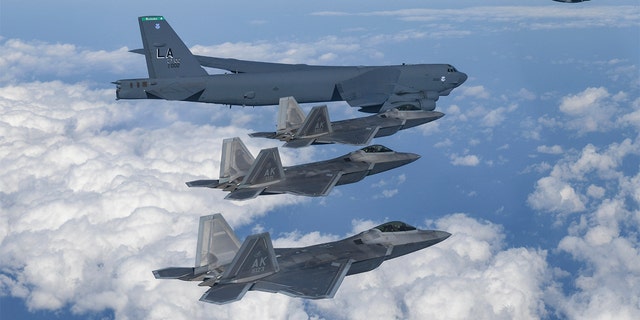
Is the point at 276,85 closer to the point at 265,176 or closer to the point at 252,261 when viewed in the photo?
the point at 265,176

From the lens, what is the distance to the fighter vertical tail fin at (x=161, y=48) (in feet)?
230

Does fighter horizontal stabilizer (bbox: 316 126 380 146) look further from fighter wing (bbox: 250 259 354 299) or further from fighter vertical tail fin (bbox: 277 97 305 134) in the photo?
fighter wing (bbox: 250 259 354 299)

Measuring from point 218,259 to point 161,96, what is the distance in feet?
100

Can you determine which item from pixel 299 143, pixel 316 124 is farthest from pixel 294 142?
pixel 316 124

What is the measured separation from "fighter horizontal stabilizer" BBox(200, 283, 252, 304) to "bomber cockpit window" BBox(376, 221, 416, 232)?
10.8 m

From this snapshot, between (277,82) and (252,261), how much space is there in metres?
34.4

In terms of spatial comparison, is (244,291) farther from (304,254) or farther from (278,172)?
(278,172)

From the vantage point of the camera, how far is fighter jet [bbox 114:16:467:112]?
70000 mm

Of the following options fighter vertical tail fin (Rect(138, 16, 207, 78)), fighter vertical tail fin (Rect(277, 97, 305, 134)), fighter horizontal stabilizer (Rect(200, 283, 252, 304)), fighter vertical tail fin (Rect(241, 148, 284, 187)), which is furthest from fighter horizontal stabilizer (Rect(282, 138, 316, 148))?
fighter horizontal stabilizer (Rect(200, 283, 252, 304))

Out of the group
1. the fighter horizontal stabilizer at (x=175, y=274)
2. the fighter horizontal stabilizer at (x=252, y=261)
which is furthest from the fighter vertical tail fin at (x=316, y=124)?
the fighter horizontal stabilizer at (x=175, y=274)

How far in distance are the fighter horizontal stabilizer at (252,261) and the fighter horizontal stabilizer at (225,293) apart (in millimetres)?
294

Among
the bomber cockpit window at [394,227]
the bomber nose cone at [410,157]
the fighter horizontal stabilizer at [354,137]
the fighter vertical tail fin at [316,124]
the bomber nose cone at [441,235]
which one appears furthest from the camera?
the fighter horizontal stabilizer at [354,137]

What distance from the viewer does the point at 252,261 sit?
1622 inches

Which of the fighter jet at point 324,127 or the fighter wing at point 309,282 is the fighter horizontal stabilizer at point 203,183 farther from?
the fighter wing at point 309,282
